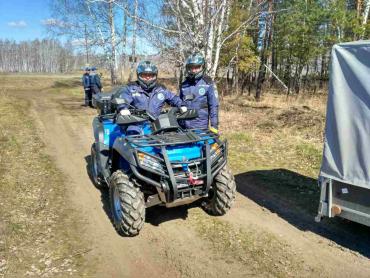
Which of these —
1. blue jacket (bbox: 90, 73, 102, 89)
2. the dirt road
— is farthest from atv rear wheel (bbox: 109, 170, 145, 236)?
blue jacket (bbox: 90, 73, 102, 89)

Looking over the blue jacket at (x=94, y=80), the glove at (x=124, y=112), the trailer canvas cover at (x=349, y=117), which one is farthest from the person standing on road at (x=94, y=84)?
the trailer canvas cover at (x=349, y=117)

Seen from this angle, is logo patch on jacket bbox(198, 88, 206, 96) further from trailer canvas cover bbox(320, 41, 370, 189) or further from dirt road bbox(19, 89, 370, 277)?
trailer canvas cover bbox(320, 41, 370, 189)

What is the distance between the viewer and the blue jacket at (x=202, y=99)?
725 cm

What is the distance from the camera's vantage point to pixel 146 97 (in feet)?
21.3

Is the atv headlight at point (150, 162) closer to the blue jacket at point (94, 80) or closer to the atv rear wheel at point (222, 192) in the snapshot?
the atv rear wheel at point (222, 192)

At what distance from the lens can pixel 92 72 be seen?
20.0 meters

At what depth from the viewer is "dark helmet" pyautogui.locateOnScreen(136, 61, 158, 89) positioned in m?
6.23

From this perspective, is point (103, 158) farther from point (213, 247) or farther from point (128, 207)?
point (213, 247)

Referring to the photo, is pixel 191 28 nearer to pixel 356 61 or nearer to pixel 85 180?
pixel 85 180

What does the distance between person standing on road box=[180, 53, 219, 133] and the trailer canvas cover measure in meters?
2.40

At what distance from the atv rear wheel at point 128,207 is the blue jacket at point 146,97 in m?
1.40

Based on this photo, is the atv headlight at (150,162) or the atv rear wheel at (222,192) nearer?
the atv headlight at (150,162)

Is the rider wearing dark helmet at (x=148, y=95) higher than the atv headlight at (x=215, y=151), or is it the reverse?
the rider wearing dark helmet at (x=148, y=95)

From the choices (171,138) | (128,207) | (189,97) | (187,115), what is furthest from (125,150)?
(189,97)
